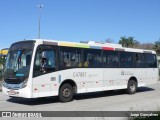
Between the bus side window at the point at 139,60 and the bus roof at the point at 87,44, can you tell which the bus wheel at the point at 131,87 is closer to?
the bus side window at the point at 139,60

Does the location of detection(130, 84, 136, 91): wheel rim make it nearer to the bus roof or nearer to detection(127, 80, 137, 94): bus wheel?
detection(127, 80, 137, 94): bus wheel

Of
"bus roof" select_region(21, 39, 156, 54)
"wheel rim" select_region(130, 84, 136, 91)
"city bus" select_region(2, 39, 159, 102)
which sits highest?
"bus roof" select_region(21, 39, 156, 54)

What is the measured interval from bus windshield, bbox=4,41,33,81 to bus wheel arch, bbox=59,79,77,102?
2.15m

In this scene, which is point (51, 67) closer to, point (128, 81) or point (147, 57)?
point (128, 81)

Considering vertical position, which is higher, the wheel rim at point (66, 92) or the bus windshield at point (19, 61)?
the bus windshield at point (19, 61)

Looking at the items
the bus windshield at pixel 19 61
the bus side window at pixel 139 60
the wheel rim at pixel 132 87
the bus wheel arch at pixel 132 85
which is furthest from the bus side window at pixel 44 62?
the bus side window at pixel 139 60

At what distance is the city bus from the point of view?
1436 cm

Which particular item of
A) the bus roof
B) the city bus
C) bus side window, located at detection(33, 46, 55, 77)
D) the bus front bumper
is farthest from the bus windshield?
the bus roof

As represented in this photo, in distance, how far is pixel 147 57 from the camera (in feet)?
72.0

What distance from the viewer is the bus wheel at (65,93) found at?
612 inches

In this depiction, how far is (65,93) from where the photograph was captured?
15703 mm

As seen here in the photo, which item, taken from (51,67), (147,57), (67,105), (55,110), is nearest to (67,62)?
(51,67)

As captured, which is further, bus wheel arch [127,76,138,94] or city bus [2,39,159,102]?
bus wheel arch [127,76,138,94]

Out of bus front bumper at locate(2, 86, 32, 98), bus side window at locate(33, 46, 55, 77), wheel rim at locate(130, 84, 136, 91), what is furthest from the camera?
wheel rim at locate(130, 84, 136, 91)
